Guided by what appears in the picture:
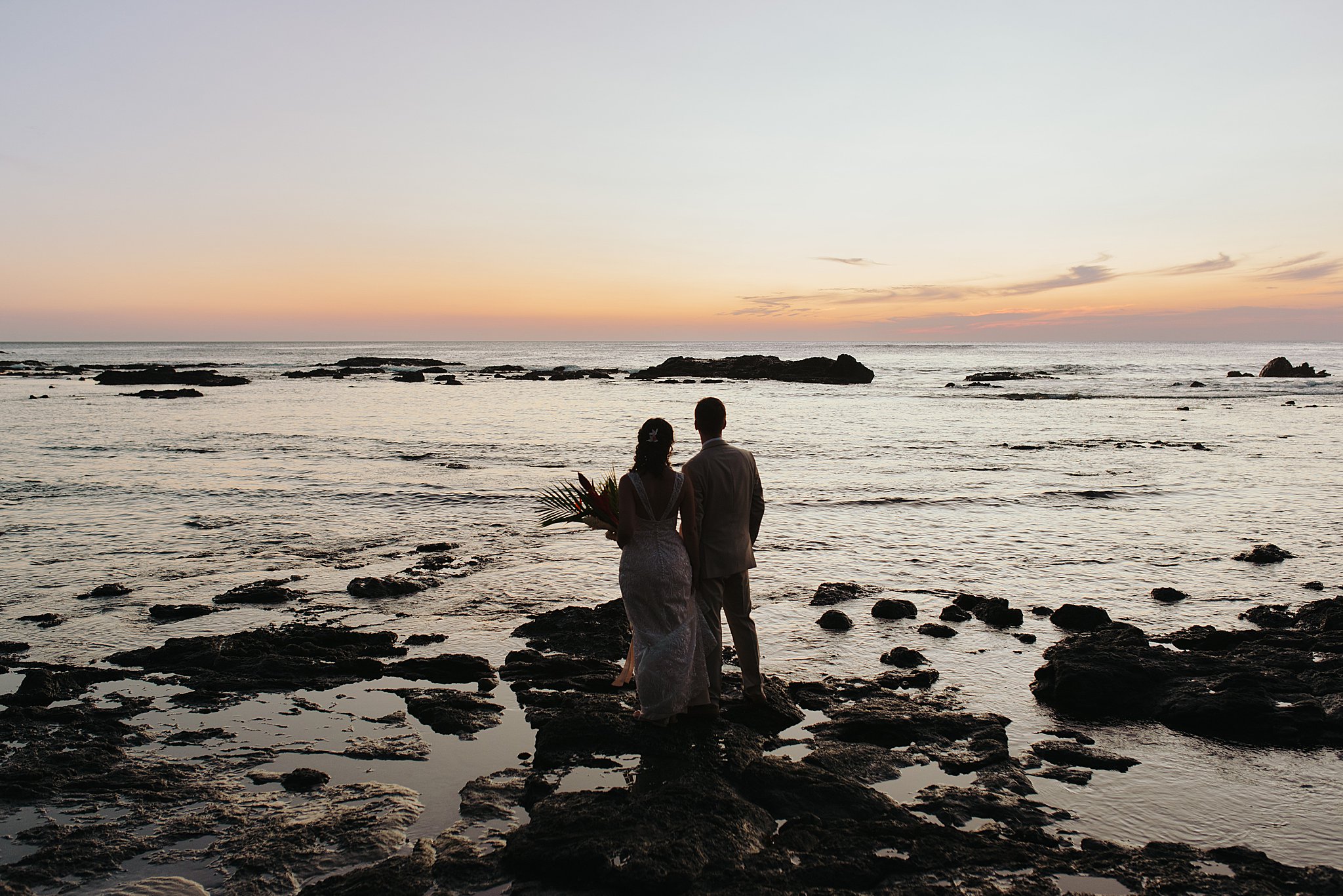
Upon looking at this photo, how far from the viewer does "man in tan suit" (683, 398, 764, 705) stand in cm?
639

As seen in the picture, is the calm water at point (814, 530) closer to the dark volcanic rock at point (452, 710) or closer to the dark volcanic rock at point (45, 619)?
the dark volcanic rock at point (45, 619)

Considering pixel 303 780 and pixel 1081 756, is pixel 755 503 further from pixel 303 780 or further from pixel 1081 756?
pixel 303 780

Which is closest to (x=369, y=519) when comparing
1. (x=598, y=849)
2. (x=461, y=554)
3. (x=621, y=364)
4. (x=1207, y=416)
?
(x=461, y=554)

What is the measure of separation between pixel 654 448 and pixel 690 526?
0.71 metres

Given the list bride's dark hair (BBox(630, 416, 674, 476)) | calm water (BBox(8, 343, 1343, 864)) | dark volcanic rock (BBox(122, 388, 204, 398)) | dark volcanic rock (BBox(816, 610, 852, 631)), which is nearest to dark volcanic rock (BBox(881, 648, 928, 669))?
calm water (BBox(8, 343, 1343, 864))

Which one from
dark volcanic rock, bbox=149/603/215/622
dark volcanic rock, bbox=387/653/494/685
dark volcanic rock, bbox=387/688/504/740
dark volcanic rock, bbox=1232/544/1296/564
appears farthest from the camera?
dark volcanic rock, bbox=1232/544/1296/564

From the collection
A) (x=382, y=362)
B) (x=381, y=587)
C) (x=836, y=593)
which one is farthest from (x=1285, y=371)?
(x=382, y=362)

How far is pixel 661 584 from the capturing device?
618cm

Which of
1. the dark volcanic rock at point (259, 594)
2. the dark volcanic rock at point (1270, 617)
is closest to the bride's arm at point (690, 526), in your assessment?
the dark volcanic rock at point (259, 594)

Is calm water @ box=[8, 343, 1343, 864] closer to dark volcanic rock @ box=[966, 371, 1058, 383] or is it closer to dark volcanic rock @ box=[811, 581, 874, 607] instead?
dark volcanic rock @ box=[811, 581, 874, 607]

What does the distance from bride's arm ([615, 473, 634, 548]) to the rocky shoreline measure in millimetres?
1292

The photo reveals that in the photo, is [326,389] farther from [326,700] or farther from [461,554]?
[326,700]

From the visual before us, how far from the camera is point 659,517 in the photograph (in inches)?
242

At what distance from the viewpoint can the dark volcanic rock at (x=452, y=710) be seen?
6496 millimetres
